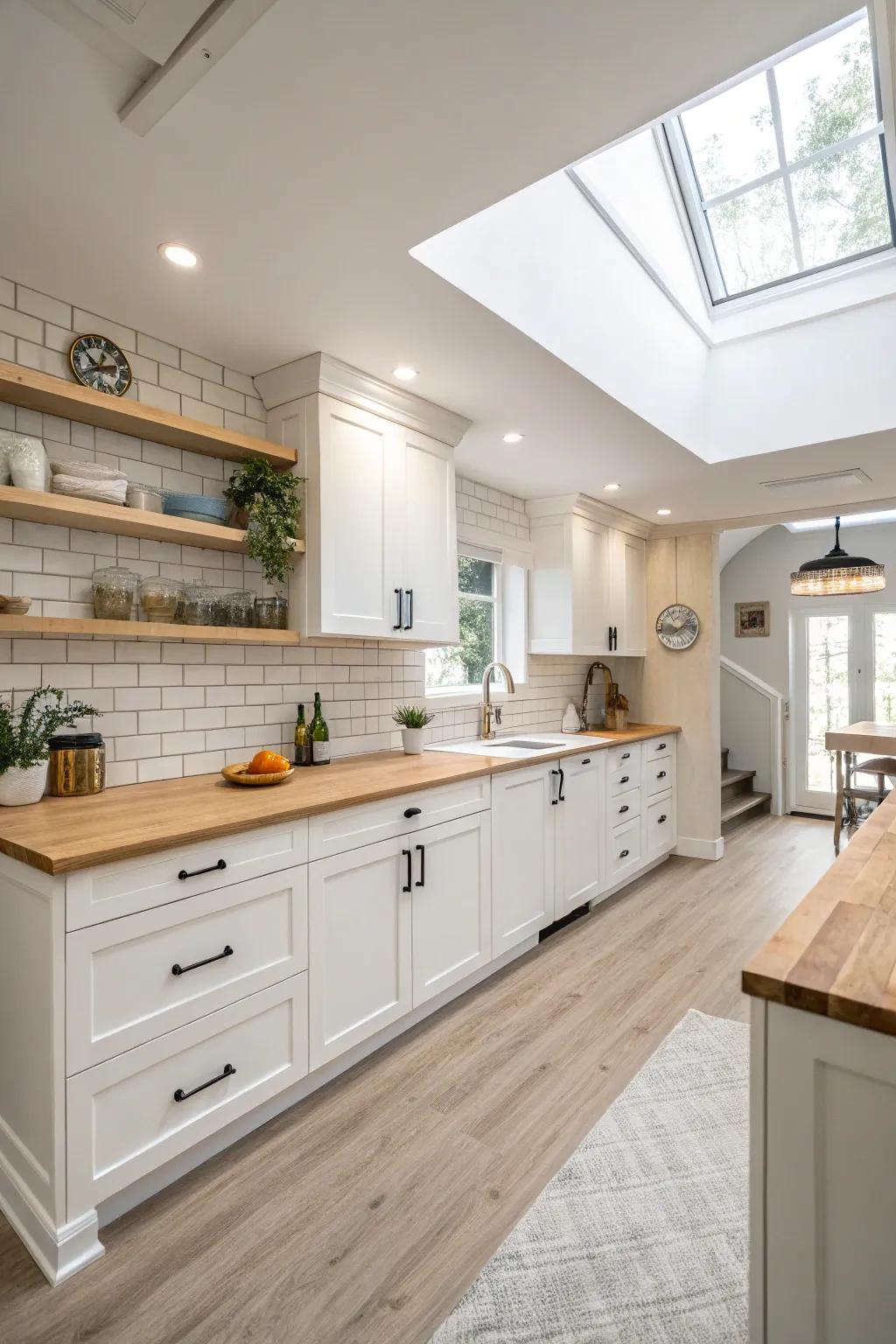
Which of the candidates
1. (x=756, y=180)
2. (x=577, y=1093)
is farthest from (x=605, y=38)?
(x=577, y=1093)

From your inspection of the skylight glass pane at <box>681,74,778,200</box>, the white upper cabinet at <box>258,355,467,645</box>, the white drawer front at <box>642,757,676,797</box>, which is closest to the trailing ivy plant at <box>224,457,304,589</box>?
the white upper cabinet at <box>258,355,467,645</box>

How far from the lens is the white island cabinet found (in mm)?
1541

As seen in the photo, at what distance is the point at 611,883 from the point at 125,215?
3734mm

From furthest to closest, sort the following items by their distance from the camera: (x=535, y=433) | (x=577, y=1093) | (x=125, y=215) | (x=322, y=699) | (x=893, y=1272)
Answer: (x=535, y=433), (x=322, y=699), (x=577, y=1093), (x=125, y=215), (x=893, y=1272)

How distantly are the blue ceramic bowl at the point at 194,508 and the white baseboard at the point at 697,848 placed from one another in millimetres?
4059

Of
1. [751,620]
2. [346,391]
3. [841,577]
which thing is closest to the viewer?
[346,391]

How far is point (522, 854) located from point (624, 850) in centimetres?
130

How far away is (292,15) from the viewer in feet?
4.01

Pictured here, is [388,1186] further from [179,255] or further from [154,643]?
[179,255]

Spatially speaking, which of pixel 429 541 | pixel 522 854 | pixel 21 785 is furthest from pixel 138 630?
pixel 522 854

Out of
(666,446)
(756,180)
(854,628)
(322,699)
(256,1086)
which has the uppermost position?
(756,180)

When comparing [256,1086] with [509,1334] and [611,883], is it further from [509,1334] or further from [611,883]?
[611,883]

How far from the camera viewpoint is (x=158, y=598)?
227 centimetres

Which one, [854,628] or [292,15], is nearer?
A: [292,15]
